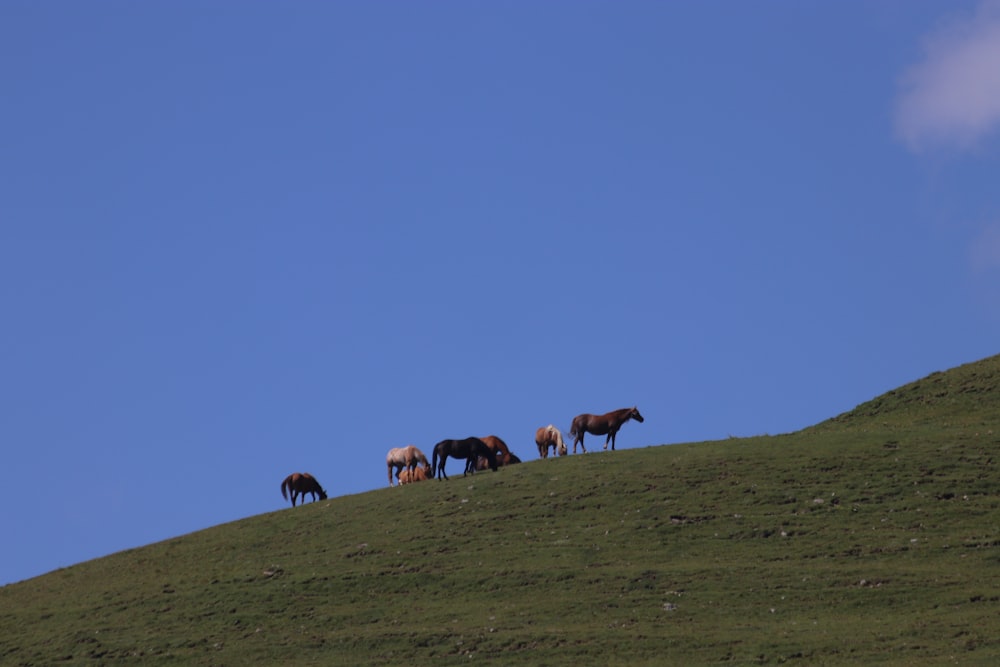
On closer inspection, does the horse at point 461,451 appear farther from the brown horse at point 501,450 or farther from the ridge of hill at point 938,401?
the ridge of hill at point 938,401

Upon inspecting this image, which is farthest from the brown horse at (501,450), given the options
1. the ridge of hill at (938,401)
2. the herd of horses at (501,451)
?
the ridge of hill at (938,401)

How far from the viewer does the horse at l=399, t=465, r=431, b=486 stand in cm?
4824

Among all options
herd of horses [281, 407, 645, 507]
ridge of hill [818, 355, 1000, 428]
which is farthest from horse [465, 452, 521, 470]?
ridge of hill [818, 355, 1000, 428]

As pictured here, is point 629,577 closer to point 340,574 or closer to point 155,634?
point 340,574

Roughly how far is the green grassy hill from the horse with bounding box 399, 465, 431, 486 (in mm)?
3585

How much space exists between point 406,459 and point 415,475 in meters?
0.65

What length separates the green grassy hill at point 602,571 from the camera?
99.4 ft

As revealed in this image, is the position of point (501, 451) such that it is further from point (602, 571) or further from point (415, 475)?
point (602, 571)

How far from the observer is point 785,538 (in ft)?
117

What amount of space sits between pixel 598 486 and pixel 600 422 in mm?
7594

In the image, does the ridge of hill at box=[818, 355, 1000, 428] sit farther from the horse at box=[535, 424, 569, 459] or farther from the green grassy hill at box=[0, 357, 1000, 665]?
the horse at box=[535, 424, 569, 459]

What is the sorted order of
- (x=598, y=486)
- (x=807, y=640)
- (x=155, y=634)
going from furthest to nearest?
(x=598, y=486) → (x=155, y=634) → (x=807, y=640)

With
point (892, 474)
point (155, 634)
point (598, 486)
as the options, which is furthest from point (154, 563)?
point (892, 474)

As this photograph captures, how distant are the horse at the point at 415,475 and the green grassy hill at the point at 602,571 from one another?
3.58 meters
